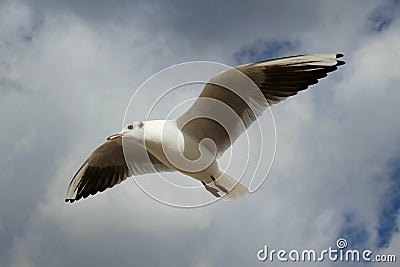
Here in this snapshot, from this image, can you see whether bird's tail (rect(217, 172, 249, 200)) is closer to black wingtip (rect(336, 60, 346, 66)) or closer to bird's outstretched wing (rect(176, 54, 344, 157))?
bird's outstretched wing (rect(176, 54, 344, 157))

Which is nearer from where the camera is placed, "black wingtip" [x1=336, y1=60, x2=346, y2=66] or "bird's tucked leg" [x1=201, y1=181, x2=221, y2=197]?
"black wingtip" [x1=336, y1=60, x2=346, y2=66]

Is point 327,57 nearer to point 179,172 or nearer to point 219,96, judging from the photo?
point 219,96

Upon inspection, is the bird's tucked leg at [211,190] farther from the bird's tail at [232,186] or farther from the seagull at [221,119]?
the bird's tail at [232,186]

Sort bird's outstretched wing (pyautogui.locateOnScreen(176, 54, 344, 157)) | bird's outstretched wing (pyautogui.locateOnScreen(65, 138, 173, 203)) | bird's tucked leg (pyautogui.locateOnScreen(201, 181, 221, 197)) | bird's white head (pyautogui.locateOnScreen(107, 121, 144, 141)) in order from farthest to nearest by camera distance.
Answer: bird's outstretched wing (pyautogui.locateOnScreen(65, 138, 173, 203))
bird's tucked leg (pyautogui.locateOnScreen(201, 181, 221, 197))
bird's white head (pyautogui.locateOnScreen(107, 121, 144, 141))
bird's outstretched wing (pyautogui.locateOnScreen(176, 54, 344, 157))

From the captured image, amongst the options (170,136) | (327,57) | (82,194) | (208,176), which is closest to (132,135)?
(170,136)

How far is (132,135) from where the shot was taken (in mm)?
7242

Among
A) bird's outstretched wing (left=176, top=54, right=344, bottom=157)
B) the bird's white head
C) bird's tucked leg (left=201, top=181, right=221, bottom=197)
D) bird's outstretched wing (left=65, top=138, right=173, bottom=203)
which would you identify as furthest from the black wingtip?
bird's outstretched wing (left=65, top=138, right=173, bottom=203)

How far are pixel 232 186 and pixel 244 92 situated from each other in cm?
100

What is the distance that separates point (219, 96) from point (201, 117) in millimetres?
336

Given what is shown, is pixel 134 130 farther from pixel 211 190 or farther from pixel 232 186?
pixel 232 186

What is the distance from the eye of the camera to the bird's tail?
7215 millimetres

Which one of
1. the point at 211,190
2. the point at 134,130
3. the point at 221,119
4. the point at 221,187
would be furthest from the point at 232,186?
the point at 134,130

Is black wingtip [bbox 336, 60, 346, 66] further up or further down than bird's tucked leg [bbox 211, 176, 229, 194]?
further up

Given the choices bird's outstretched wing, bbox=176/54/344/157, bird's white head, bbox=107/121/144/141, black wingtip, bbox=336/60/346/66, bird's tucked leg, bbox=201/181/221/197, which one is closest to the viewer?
black wingtip, bbox=336/60/346/66
